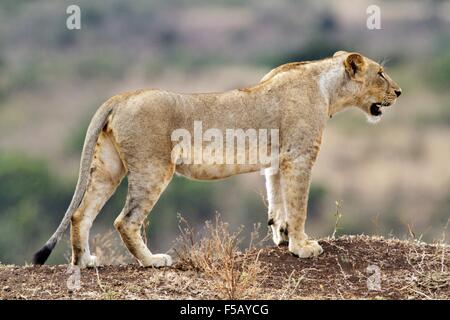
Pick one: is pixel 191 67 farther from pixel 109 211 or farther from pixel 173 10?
pixel 109 211

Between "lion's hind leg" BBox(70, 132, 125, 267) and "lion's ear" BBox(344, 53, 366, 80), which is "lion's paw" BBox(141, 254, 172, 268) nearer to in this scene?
"lion's hind leg" BBox(70, 132, 125, 267)

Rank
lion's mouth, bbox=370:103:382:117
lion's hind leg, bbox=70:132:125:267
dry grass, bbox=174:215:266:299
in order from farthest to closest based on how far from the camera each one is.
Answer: lion's mouth, bbox=370:103:382:117 → lion's hind leg, bbox=70:132:125:267 → dry grass, bbox=174:215:266:299

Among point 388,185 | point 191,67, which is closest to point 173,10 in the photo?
point 191,67

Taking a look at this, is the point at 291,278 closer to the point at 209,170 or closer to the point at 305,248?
the point at 305,248

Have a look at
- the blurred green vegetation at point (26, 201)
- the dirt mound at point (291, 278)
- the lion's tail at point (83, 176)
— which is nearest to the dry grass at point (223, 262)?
the dirt mound at point (291, 278)

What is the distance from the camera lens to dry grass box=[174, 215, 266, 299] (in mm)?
7156

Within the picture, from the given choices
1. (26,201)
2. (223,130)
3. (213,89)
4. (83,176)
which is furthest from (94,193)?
(213,89)

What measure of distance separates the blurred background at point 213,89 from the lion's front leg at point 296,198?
1301 centimetres

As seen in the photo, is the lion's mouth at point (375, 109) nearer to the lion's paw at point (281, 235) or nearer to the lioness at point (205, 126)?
the lioness at point (205, 126)

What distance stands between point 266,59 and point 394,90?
89.6 feet

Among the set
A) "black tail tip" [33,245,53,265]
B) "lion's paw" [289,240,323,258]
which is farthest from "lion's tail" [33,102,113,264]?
"lion's paw" [289,240,323,258]

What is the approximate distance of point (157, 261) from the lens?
8.02 meters

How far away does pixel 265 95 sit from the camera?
8375 millimetres

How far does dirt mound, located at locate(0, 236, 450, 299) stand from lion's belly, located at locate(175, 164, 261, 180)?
24.7 inches
